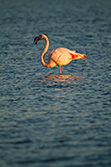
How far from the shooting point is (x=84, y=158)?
5863 millimetres

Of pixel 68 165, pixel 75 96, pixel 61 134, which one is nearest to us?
pixel 68 165

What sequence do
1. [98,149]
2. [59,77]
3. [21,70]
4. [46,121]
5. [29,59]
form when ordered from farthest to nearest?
[29,59]
[21,70]
[59,77]
[46,121]
[98,149]

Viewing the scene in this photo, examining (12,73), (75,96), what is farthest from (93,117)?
(12,73)

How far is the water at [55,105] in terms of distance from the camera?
19.8 ft

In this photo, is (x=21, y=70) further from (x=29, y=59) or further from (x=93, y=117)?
(x=93, y=117)

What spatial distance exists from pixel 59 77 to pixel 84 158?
6073 mm

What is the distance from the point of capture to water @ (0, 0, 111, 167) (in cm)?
604

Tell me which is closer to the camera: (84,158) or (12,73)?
(84,158)

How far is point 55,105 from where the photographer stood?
8695 mm

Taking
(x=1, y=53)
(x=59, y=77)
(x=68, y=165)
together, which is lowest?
(x=68, y=165)

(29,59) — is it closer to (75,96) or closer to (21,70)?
(21,70)

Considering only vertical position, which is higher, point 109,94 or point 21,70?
point 21,70

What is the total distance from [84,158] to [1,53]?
10.2 m

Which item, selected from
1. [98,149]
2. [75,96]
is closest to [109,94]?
[75,96]
